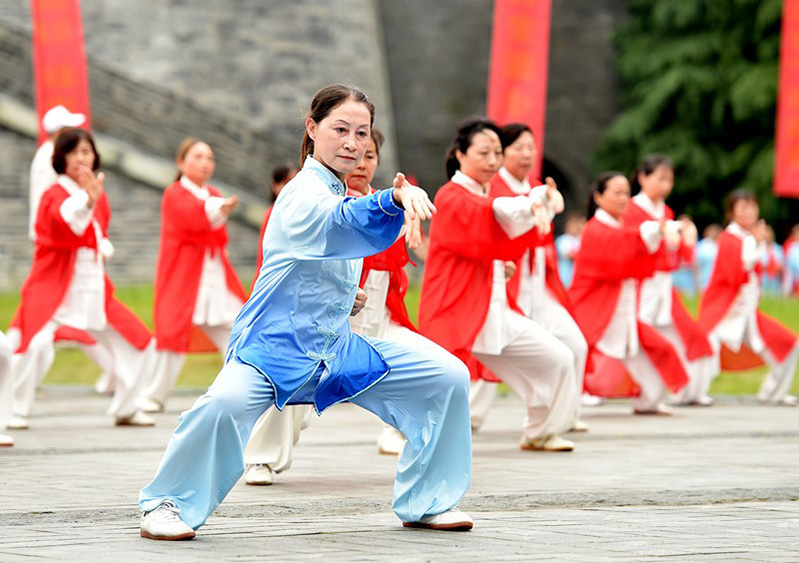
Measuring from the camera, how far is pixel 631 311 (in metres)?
11.4

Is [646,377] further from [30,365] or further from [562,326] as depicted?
[30,365]

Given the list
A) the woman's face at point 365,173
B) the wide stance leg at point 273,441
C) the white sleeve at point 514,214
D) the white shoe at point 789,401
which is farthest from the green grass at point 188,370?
the wide stance leg at point 273,441

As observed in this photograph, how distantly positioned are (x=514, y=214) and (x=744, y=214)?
543 cm

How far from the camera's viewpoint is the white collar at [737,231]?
13.1m

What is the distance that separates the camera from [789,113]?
50.7ft

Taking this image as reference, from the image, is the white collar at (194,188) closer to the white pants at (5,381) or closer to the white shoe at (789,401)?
the white pants at (5,381)

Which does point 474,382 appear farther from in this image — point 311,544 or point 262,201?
point 262,201

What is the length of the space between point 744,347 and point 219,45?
17763 millimetres

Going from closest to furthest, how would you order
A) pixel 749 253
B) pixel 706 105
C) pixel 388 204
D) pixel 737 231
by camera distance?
pixel 388 204 < pixel 749 253 < pixel 737 231 < pixel 706 105

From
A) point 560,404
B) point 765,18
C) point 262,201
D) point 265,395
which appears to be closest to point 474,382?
→ point 560,404

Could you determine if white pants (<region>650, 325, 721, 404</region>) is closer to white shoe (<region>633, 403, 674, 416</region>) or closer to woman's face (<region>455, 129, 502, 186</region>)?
white shoe (<region>633, 403, 674, 416</region>)

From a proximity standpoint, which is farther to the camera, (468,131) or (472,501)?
(468,131)

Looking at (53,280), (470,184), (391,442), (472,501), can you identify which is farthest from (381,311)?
(53,280)

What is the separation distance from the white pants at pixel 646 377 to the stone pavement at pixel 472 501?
106cm
